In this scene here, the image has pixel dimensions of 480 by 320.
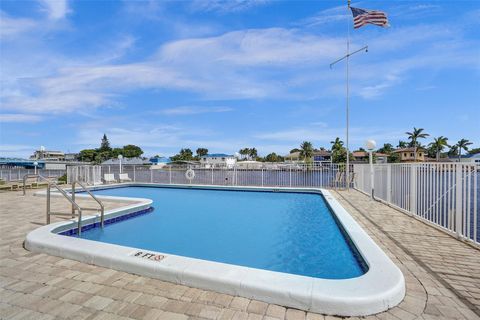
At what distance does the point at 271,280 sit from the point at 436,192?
14.4ft

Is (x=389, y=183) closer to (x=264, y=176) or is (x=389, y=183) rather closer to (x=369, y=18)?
(x=369, y=18)

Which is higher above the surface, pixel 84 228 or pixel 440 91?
pixel 440 91

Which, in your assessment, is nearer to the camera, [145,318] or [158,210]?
[145,318]

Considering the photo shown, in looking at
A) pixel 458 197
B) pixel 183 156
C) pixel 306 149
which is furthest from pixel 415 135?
Answer: pixel 458 197

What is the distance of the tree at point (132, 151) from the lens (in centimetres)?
9068

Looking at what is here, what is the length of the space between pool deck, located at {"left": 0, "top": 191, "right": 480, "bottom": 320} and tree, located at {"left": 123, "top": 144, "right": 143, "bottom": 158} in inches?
3656

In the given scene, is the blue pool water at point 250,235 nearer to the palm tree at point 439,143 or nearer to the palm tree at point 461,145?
the palm tree at point 439,143

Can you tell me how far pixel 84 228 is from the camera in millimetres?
5566

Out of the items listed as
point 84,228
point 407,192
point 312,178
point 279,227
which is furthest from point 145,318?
point 312,178

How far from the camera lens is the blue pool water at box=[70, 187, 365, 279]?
427 cm

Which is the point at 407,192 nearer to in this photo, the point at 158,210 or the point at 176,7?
the point at 158,210

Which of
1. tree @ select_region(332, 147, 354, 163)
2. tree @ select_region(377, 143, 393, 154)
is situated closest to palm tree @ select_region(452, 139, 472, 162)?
tree @ select_region(377, 143, 393, 154)

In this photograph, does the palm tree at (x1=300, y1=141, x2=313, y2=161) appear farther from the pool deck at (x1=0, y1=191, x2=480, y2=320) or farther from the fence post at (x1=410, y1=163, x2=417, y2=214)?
the pool deck at (x1=0, y1=191, x2=480, y2=320)

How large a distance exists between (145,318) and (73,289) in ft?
3.25
